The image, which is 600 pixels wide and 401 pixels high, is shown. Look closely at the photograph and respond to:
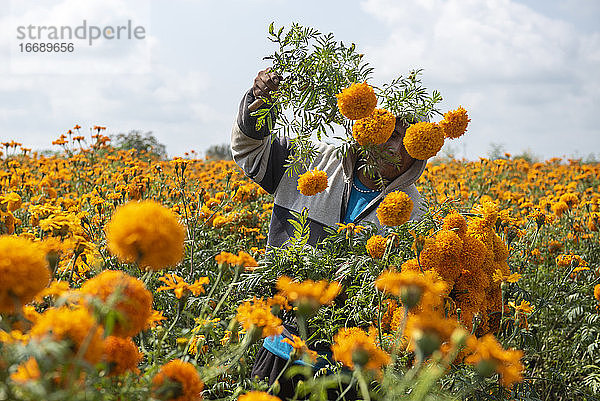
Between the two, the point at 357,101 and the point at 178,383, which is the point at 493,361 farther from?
the point at 357,101

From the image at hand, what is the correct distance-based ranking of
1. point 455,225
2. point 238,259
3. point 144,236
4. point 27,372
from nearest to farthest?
point 27,372, point 144,236, point 238,259, point 455,225

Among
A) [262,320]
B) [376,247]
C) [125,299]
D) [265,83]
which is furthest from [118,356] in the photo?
[265,83]

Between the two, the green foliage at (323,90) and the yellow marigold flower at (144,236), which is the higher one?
the green foliage at (323,90)

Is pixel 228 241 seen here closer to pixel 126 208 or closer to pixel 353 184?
pixel 353 184

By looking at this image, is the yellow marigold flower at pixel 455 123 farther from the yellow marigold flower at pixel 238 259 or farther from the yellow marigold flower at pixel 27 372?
the yellow marigold flower at pixel 27 372

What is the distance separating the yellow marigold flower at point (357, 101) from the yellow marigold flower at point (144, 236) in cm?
105

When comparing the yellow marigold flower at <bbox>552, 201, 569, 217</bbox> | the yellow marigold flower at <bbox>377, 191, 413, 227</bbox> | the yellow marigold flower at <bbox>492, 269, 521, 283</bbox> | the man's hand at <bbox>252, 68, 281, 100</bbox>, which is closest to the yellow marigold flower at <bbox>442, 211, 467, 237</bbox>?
the yellow marigold flower at <bbox>377, 191, 413, 227</bbox>

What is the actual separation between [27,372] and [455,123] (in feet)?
5.18

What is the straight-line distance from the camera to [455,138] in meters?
1.92

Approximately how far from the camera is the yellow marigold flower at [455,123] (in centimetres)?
190

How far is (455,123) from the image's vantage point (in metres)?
1.90

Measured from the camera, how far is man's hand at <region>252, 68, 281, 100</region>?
7.20 feet

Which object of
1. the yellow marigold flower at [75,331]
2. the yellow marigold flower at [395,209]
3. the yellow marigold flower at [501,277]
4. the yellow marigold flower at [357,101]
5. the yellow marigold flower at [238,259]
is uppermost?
the yellow marigold flower at [357,101]

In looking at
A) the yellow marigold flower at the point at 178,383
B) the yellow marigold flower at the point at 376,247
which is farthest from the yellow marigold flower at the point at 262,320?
the yellow marigold flower at the point at 376,247
